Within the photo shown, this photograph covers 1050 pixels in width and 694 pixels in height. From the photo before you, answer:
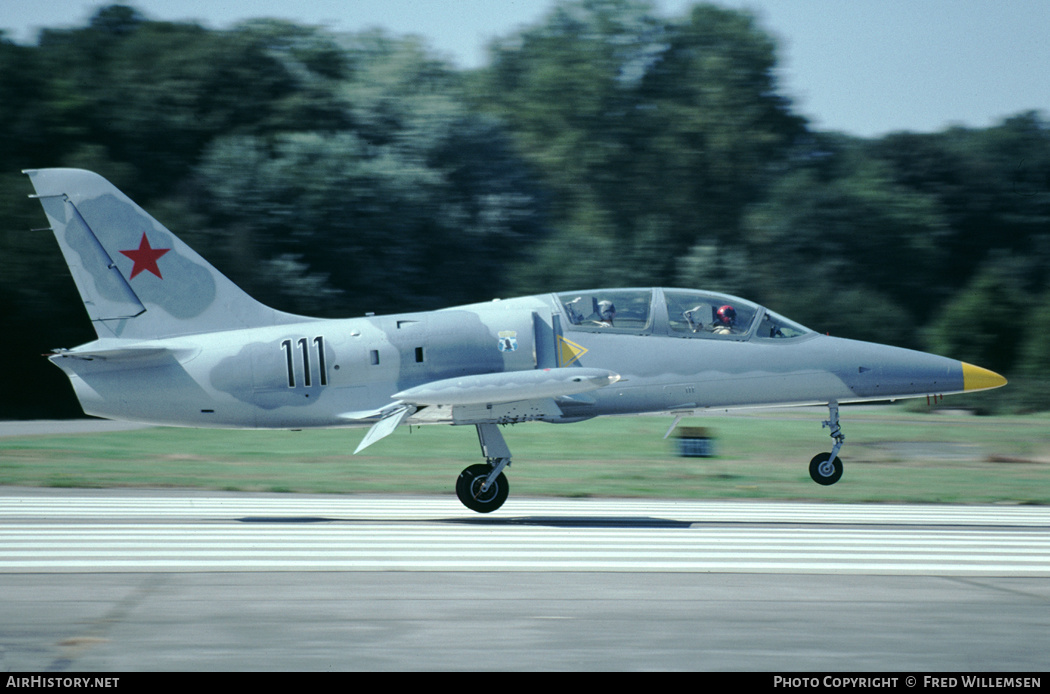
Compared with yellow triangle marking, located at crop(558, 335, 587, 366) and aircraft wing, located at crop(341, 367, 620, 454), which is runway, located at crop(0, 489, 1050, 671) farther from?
yellow triangle marking, located at crop(558, 335, 587, 366)

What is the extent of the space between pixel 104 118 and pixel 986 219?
153 feet

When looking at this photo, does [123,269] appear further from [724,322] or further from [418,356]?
[724,322]

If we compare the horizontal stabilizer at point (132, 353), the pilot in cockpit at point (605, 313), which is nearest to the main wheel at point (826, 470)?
the pilot in cockpit at point (605, 313)

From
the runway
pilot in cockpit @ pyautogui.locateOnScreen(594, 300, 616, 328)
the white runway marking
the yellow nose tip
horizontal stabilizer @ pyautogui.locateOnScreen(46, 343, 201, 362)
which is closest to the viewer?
the runway

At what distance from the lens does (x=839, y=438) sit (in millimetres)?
14695

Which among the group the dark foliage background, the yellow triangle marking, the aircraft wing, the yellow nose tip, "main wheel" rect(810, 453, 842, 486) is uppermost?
the dark foliage background

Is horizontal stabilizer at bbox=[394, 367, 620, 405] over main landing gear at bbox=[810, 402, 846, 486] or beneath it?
over

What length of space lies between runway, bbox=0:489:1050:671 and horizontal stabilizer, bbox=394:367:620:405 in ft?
5.18

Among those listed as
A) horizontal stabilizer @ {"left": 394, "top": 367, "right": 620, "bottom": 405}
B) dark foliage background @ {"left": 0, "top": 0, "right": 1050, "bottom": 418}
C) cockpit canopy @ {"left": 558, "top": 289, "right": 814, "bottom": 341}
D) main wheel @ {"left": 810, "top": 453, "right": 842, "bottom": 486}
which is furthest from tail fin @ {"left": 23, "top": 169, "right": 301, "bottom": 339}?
dark foliage background @ {"left": 0, "top": 0, "right": 1050, "bottom": 418}

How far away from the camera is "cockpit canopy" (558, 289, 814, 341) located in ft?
47.3

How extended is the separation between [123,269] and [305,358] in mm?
2861

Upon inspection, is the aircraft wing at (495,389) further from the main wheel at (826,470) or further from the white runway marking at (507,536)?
the main wheel at (826,470)

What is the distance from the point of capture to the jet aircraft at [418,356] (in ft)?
46.5

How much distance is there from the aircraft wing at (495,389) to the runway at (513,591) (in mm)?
1375
